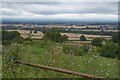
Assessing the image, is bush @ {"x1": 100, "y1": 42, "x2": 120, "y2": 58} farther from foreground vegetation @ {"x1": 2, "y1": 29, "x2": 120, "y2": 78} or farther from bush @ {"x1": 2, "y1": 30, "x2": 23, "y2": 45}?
bush @ {"x1": 2, "y1": 30, "x2": 23, "y2": 45}

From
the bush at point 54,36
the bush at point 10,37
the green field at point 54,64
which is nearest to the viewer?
the green field at point 54,64

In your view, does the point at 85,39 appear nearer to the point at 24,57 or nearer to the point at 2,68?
the point at 24,57

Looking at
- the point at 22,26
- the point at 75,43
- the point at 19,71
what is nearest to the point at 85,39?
the point at 75,43

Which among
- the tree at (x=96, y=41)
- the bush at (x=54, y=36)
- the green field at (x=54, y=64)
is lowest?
the green field at (x=54, y=64)

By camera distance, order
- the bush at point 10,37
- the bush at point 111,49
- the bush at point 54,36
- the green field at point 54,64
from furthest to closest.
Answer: the bush at point 111,49 < the bush at point 54,36 < the bush at point 10,37 < the green field at point 54,64

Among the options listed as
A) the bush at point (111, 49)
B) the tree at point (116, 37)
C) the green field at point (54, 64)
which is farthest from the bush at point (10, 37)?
the tree at point (116, 37)

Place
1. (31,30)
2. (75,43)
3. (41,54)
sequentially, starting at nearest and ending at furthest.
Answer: (41,54) < (31,30) < (75,43)

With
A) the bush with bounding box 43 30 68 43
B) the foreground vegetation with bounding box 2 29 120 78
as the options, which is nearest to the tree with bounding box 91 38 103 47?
the foreground vegetation with bounding box 2 29 120 78

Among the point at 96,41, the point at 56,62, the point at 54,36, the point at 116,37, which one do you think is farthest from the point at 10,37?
the point at 116,37

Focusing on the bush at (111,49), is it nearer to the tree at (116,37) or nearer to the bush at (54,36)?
the tree at (116,37)

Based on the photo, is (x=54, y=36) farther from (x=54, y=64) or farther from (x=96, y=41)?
(x=54, y=64)

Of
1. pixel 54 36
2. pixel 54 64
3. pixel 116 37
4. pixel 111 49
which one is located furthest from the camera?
pixel 111 49
